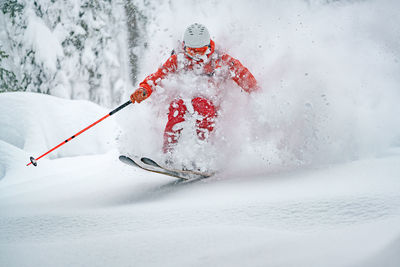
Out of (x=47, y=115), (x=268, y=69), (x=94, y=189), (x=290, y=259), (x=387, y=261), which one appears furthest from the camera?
(x=47, y=115)

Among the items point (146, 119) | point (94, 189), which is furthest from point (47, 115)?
point (94, 189)

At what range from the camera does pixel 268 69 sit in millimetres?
3953

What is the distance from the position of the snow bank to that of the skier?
→ 253cm

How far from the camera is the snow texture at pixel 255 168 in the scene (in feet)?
4.58

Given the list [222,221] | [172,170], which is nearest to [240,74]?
[172,170]

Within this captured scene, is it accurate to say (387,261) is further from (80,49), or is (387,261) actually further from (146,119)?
(80,49)

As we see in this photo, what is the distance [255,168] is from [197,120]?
2.61ft

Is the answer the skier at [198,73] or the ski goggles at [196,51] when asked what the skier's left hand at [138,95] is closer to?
the skier at [198,73]

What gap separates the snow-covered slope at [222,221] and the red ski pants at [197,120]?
1.52 ft

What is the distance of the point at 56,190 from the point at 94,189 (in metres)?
0.43

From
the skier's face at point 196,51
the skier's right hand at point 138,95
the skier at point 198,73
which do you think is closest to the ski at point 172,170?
the skier at point 198,73

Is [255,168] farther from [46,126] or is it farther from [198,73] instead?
[46,126]

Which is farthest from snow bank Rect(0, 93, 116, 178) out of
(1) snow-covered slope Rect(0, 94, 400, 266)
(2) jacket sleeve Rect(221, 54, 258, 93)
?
(2) jacket sleeve Rect(221, 54, 258, 93)

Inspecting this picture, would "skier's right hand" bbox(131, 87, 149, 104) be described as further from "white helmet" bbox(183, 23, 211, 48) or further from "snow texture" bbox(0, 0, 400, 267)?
"white helmet" bbox(183, 23, 211, 48)
